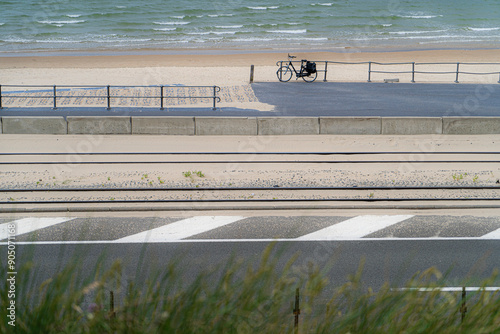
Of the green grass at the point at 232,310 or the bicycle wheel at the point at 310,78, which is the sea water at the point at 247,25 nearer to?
the bicycle wheel at the point at 310,78

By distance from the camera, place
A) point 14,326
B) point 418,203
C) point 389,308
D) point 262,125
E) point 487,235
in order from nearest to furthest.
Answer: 1. point 14,326
2. point 389,308
3. point 487,235
4. point 418,203
5. point 262,125

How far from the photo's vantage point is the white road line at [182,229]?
960cm

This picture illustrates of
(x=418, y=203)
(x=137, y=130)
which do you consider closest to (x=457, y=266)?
(x=418, y=203)

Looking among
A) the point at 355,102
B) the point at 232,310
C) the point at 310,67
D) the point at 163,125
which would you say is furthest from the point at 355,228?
the point at 310,67

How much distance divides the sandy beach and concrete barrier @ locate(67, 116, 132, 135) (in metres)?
4.69

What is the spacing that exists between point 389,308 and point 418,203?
317 inches

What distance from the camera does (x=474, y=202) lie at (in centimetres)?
1191

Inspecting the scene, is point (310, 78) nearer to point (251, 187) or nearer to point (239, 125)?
point (239, 125)

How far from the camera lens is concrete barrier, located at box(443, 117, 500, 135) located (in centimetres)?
1786

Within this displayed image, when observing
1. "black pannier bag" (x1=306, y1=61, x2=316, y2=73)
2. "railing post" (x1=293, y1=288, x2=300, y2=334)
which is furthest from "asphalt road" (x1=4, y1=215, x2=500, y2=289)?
"black pannier bag" (x1=306, y1=61, x2=316, y2=73)

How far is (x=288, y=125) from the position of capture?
17.6 metres

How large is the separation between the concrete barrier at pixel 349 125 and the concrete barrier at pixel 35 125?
24.0 feet

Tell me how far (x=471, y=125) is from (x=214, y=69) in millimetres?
17809

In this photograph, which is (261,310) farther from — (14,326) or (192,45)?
(192,45)
